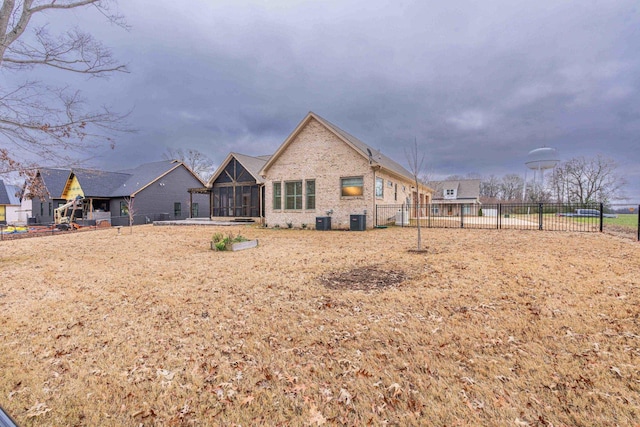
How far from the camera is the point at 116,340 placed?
3695 mm

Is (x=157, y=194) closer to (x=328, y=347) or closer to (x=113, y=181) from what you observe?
(x=113, y=181)

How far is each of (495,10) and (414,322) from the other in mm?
15979

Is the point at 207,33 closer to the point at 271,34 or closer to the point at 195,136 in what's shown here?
the point at 271,34

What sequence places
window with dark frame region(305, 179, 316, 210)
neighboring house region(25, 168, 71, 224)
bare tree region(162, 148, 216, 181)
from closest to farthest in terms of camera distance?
window with dark frame region(305, 179, 316, 210), neighboring house region(25, 168, 71, 224), bare tree region(162, 148, 216, 181)

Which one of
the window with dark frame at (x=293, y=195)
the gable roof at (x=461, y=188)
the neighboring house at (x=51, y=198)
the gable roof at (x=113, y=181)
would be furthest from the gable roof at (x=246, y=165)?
the gable roof at (x=461, y=188)

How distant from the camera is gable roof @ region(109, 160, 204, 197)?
95.1 ft

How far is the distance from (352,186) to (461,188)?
3992 cm

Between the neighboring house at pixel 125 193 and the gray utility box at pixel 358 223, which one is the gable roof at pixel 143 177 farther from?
the gray utility box at pixel 358 223

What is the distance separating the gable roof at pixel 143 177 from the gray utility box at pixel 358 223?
24431 mm

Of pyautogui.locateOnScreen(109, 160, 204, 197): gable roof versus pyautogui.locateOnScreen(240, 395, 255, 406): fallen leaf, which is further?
pyautogui.locateOnScreen(109, 160, 204, 197): gable roof

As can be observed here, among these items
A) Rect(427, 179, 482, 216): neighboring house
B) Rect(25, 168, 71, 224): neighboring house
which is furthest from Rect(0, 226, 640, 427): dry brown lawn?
Rect(427, 179, 482, 216): neighboring house

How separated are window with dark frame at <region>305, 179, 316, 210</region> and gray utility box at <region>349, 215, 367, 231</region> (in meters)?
3.50

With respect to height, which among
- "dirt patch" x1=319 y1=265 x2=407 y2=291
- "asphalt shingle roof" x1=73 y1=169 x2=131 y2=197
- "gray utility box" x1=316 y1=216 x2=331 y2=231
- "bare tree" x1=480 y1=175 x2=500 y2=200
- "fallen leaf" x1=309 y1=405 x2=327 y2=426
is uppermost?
"bare tree" x1=480 y1=175 x2=500 y2=200

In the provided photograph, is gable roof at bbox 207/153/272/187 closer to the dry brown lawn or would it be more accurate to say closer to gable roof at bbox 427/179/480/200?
the dry brown lawn
